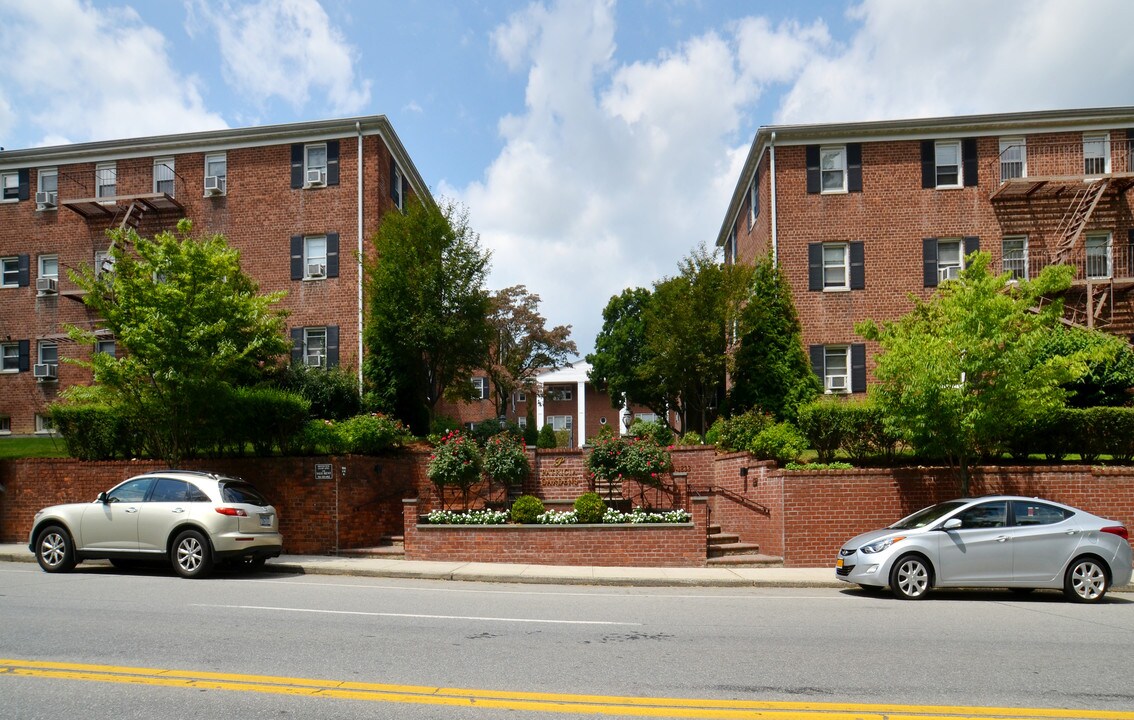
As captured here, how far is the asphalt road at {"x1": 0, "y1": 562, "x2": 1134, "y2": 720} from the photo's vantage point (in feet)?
20.3

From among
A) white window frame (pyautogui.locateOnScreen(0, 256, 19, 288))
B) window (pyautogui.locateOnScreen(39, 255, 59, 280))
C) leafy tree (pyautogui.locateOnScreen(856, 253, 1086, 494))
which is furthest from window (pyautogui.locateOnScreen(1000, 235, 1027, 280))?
white window frame (pyautogui.locateOnScreen(0, 256, 19, 288))

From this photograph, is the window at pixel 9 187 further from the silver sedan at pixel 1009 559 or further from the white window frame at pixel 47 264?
the silver sedan at pixel 1009 559

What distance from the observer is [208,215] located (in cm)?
2855

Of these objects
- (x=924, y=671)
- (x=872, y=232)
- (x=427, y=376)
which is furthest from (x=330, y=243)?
(x=924, y=671)

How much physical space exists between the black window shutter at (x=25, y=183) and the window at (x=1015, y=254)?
33441 millimetres

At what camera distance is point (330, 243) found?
27.7 m

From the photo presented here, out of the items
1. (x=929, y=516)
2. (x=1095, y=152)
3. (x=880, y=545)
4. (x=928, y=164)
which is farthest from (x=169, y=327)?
(x=1095, y=152)

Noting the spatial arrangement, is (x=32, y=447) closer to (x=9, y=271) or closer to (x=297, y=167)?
(x=9, y=271)

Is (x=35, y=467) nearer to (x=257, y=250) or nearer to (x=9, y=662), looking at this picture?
(x=257, y=250)

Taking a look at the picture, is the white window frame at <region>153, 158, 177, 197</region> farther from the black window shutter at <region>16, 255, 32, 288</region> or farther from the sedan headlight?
the sedan headlight

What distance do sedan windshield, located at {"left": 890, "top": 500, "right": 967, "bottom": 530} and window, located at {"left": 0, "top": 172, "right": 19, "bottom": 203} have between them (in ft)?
105

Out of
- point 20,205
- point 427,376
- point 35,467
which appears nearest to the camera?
point 35,467

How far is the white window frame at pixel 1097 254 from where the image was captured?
1012 inches

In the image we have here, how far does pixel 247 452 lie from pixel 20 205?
18030 mm
